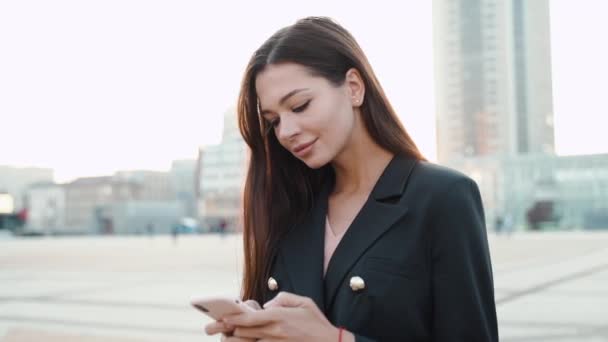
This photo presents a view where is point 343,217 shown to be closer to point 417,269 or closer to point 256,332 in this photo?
point 417,269

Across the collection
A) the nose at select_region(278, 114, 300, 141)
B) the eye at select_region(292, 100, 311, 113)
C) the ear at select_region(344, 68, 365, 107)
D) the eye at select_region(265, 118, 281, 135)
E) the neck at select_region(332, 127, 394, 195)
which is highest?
the ear at select_region(344, 68, 365, 107)

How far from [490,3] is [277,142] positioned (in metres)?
109

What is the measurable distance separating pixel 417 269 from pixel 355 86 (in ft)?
1.95

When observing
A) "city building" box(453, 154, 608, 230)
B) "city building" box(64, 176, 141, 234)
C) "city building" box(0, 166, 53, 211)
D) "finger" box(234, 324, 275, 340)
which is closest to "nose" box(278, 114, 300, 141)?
"finger" box(234, 324, 275, 340)

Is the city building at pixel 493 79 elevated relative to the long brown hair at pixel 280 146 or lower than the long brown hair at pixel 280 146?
elevated

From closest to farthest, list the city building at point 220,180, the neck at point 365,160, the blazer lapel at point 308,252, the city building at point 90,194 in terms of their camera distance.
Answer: the blazer lapel at point 308,252 < the neck at point 365,160 < the city building at point 220,180 < the city building at point 90,194

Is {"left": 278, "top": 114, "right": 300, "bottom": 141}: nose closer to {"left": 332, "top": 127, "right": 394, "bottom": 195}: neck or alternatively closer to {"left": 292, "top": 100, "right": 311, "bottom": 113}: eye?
{"left": 292, "top": 100, "right": 311, "bottom": 113}: eye

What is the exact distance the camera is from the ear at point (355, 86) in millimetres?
2152

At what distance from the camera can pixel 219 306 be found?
5.95 ft

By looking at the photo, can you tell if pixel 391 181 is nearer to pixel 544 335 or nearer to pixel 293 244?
pixel 293 244

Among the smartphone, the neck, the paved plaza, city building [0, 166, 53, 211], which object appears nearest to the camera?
the smartphone

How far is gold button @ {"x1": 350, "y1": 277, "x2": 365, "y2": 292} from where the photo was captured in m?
1.96

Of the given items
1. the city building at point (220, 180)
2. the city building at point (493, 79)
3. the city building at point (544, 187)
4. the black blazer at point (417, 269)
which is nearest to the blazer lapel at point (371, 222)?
the black blazer at point (417, 269)

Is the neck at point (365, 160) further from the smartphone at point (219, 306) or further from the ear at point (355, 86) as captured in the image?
the smartphone at point (219, 306)
